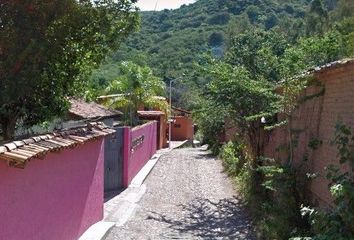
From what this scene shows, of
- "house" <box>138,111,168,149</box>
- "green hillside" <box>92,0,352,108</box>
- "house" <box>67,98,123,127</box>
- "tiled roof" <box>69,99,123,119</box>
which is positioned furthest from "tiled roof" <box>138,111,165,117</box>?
"green hillside" <box>92,0,352,108</box>

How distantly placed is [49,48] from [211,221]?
6.59 meters

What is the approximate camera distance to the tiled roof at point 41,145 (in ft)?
16.9

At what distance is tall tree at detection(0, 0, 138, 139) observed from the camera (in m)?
7.99

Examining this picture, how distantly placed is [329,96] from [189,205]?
7000 millimetres

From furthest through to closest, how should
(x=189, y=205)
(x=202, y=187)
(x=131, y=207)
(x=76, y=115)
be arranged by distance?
1. (x=202, y=187)
2. (x=76, y=115)
3. (x=189, y=205)
4. (x=131, y=207)

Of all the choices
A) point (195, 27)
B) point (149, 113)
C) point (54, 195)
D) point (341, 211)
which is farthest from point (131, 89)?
point (195, 27)

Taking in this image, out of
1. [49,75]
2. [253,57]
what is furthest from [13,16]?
[253,57]

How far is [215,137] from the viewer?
3519 cm

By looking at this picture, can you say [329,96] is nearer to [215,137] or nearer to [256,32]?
[256,32]

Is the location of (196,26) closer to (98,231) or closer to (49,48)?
(98,231)

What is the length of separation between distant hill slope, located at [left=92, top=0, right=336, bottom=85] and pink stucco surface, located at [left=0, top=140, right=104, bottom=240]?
→ 45.8 meters

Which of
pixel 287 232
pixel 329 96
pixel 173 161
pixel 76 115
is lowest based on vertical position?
pixel 173 161

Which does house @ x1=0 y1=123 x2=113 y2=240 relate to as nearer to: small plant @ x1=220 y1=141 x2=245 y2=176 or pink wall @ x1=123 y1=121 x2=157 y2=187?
pink wall @ x1=123 y1=121 x2=157 y2=187

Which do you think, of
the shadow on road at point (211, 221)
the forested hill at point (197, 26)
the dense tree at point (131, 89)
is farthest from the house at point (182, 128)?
the shadow on road at point (211, 221)
